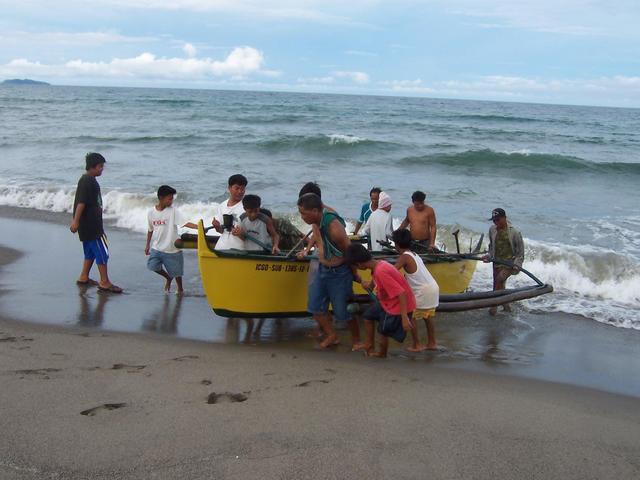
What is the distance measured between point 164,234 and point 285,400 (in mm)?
3580

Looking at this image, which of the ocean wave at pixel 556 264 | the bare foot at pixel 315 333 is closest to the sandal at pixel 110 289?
the bare foot at pixel 315 333

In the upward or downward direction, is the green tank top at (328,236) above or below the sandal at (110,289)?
above

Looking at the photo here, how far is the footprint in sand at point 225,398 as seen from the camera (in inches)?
181

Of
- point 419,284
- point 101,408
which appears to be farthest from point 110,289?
point 419,284

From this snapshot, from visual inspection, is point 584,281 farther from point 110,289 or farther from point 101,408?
point 101,408

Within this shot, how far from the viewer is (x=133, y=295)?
7938 millimetres

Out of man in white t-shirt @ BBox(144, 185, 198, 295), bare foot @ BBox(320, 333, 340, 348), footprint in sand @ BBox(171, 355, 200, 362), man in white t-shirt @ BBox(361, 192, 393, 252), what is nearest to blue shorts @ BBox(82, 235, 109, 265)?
man in white t-shirt @ BBox(144, 185, 198, 295)

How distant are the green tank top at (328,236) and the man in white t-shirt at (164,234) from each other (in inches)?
86.7

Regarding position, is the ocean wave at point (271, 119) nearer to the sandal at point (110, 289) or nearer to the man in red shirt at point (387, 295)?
the sandal at point (110, 289)

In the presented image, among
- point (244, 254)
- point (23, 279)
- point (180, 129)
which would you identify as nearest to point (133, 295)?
point (23, 279)

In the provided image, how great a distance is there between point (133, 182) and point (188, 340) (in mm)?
12505

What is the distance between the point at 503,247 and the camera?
8.16m

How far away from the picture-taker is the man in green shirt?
316 inches

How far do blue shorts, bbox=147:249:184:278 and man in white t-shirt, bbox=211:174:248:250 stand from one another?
945mm
